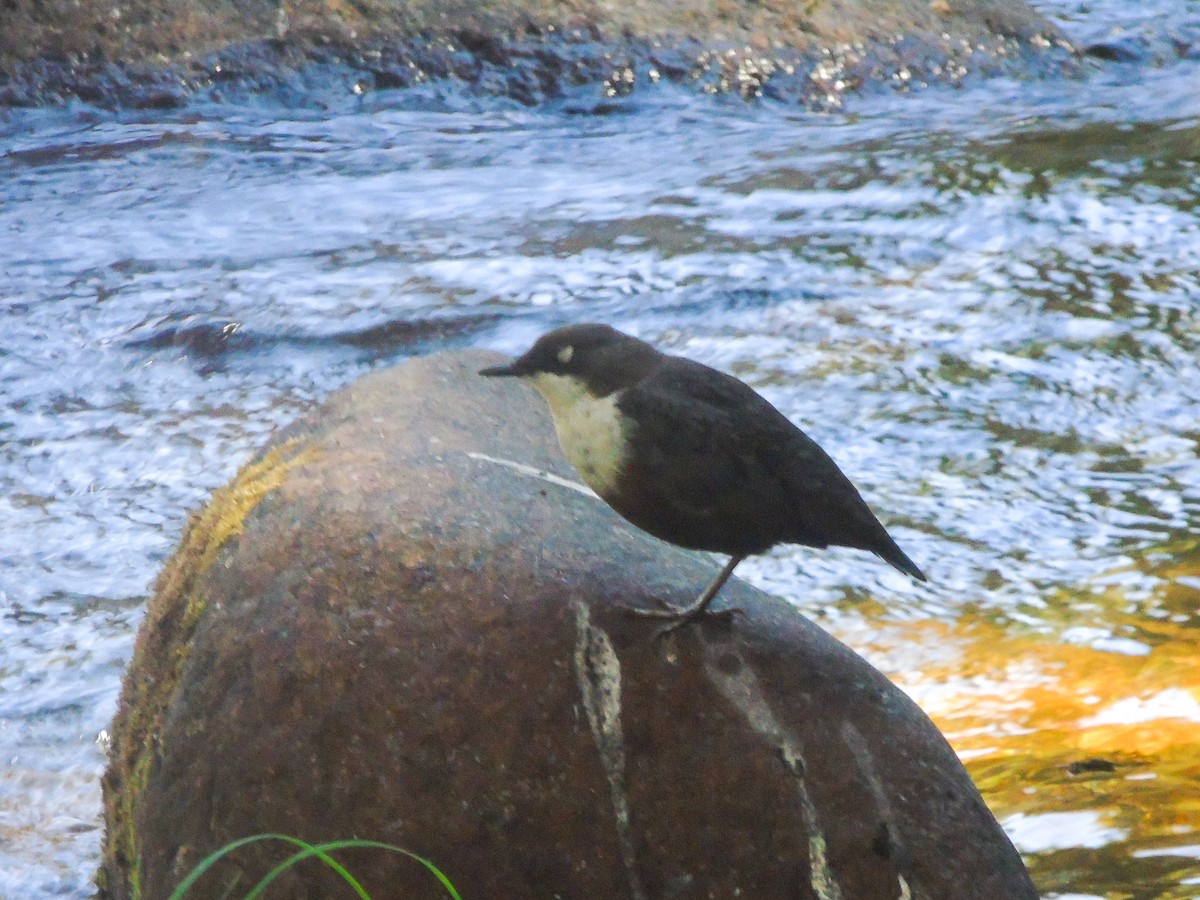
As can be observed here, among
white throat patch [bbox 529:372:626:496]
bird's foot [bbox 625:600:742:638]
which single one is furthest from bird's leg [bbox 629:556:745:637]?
white throat patch [bbox 529:372:626:496]

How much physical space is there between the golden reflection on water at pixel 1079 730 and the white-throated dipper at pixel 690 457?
806mm

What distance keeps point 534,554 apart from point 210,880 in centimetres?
87

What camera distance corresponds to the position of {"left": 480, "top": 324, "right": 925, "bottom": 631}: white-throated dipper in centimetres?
292

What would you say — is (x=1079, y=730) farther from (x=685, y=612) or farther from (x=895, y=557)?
(x=685, y=612)

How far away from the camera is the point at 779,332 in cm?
675

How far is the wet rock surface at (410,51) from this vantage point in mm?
10008

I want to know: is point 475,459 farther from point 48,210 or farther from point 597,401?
point 48,210

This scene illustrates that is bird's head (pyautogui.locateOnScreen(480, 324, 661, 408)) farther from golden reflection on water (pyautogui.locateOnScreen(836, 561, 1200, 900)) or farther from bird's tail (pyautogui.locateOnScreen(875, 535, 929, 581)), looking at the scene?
golden reflection on water (pyautogui.locateOnScreen(836, 561, 1200, 900))

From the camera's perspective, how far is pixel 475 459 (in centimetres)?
328

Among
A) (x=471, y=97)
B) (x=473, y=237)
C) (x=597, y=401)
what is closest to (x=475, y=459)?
(x=597, y=401)

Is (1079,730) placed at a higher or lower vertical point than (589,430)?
lower

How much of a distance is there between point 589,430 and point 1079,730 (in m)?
1.77

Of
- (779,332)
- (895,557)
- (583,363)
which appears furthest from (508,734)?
(779,332)

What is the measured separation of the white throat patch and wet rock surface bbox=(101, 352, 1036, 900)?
0.17 meters
